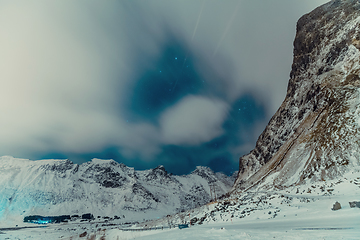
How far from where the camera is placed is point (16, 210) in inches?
6481

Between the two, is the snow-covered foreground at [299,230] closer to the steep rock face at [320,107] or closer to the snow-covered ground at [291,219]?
the snow-covered ground at [291,219]

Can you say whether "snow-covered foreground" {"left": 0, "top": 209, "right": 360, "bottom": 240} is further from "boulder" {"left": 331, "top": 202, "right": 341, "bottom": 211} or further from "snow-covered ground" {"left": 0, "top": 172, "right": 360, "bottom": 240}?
"boulder" {"left": 331, "top": 202, "right": 341, "bottom": 211}

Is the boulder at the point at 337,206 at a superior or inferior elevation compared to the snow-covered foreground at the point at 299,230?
superior

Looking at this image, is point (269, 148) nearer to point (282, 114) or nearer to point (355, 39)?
point (282, 114)

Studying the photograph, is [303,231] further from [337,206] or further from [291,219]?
[337,206]

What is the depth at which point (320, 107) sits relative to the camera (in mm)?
62438

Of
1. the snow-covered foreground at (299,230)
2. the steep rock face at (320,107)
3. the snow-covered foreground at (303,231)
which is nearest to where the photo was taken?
the snow-covered foreground at (303,231)

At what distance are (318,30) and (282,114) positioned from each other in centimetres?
3956

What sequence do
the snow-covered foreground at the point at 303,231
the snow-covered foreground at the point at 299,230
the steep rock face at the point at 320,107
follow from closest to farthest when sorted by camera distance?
the snow-covered foreground at the point at 303,231 < the snow-covered foreground at the point at 299,230 < the steep rock face at the point at 320,107

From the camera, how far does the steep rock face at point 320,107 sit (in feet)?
156

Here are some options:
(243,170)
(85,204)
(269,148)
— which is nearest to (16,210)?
(85,204)

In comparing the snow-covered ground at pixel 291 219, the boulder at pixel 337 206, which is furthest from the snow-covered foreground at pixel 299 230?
the boulder at pixel 337 206

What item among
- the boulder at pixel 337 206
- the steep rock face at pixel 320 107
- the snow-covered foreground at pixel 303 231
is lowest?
the snow-covered foreground at pixel 303 231

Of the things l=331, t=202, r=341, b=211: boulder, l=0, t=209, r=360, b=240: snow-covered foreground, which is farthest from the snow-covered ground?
l=331, t=202, r=341, b=211: boulder
